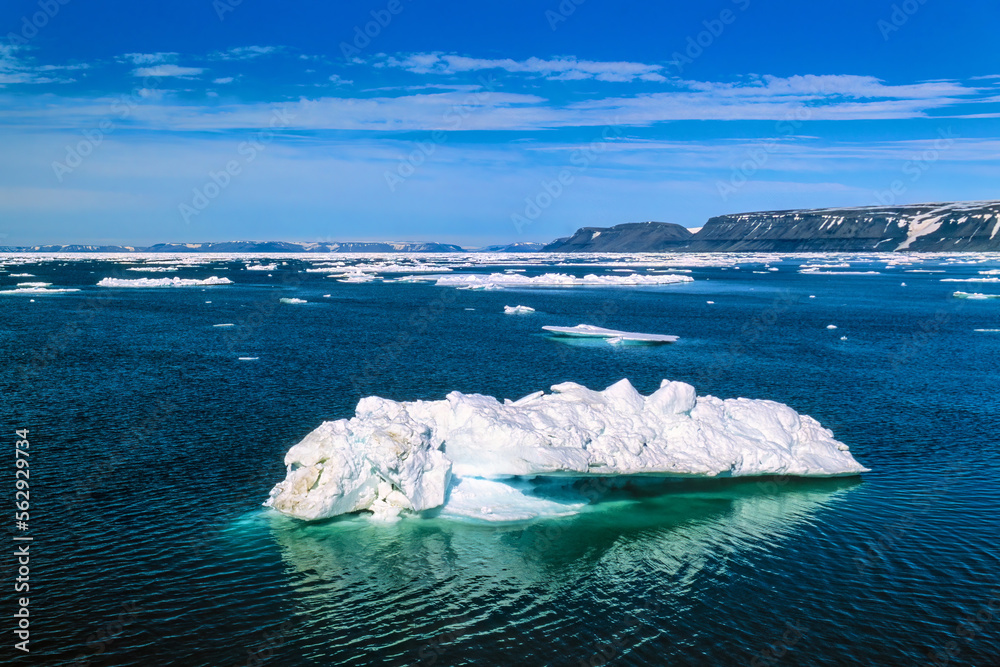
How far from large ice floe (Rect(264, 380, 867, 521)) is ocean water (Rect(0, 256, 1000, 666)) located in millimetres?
570

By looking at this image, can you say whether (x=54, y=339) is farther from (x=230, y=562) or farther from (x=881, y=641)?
(x=881, y=641)

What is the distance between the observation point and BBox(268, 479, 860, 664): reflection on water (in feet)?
38.6

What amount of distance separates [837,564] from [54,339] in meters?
38.8

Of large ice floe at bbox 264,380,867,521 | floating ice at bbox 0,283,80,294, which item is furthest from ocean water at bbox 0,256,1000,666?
floating ice at bbox 0,283,80,294

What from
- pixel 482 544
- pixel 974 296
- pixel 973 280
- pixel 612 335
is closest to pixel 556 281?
pixel 974 296

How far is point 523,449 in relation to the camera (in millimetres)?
16484

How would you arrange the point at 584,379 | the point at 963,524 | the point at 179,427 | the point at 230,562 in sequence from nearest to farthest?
the point at 230,562 → the point at 963,524 → the point at 179,427 → the point at 584,379

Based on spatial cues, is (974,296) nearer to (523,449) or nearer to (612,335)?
(612,335)

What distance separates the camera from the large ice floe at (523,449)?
50.9 feet

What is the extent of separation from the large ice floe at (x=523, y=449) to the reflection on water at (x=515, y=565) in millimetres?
632

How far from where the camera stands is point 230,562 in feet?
44.9

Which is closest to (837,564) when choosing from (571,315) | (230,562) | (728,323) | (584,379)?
(230,562)

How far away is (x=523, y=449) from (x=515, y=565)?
314cm

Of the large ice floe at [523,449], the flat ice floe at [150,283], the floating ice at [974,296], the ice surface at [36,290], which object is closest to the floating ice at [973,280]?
the floating ice at [974,296]
